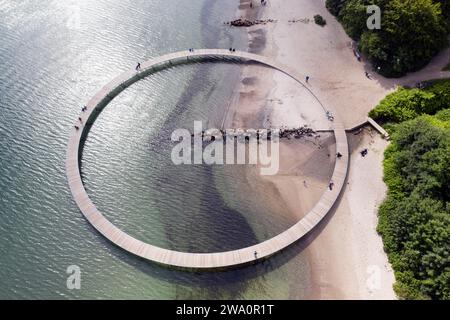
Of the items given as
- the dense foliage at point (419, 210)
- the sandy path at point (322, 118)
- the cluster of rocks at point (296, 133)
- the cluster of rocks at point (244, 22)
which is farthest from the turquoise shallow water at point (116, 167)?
the dense foliage at point (419, 210)

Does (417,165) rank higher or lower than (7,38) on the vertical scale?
lower

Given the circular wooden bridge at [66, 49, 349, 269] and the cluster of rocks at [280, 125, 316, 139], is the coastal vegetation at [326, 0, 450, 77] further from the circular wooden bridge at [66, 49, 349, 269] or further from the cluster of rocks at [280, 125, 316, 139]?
the cluster of rocks at [280, 125, 316, 139]

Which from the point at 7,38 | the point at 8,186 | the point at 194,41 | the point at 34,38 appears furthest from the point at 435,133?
the point at 7,38

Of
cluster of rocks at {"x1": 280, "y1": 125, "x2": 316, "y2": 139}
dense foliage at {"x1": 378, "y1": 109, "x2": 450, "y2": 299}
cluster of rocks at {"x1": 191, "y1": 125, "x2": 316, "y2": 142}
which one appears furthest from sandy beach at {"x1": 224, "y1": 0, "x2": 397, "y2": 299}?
dense foliage at {"x1": 378, "y1": 109, "x2": 450, "y2": 299}

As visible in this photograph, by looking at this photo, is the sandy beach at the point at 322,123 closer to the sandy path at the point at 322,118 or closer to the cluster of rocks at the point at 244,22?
the sandy path at the point at 322,118

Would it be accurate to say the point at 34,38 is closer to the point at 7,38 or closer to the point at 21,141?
the point at 7,38

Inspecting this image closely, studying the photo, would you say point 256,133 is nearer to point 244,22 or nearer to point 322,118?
point 322,118
